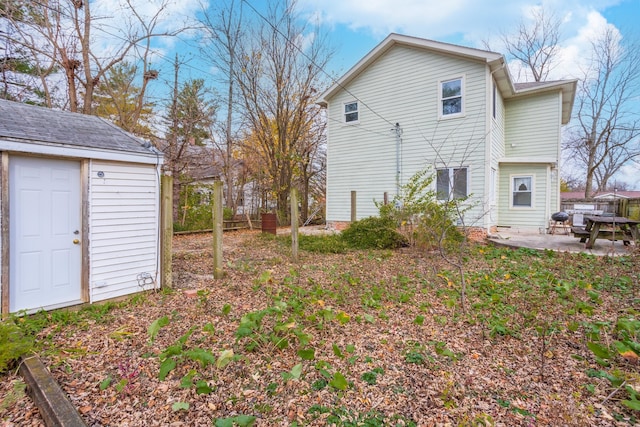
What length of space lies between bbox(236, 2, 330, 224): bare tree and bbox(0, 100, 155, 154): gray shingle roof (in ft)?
31.4

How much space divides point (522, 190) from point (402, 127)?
4588 millimetres

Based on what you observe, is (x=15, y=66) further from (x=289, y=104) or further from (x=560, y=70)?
(x=560, y=70)

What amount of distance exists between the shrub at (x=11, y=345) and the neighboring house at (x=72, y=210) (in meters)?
0.96

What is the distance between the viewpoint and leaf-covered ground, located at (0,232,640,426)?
2.09 m

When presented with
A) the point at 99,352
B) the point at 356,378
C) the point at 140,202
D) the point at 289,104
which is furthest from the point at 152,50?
the point at 356,378

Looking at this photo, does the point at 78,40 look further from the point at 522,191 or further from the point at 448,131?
the point at 522,191

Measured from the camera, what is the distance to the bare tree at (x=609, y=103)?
1825 cm

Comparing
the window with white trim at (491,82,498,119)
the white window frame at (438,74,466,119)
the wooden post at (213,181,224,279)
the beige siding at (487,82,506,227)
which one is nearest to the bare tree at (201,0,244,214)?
the white window frame at (438,74,466,119)

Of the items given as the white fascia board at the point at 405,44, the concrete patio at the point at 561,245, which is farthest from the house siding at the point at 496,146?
the concrete patio at the point at 561,245

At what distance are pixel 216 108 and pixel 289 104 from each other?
3.33m

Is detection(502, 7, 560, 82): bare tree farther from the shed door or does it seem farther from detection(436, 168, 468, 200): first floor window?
the shed door

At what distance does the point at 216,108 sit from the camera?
1398 centimetres

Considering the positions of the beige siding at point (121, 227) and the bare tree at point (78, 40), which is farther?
the bare tree at point (78, 40)

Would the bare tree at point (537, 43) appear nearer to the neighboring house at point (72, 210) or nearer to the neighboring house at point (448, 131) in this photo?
the neighboring house at point (448, 131)
